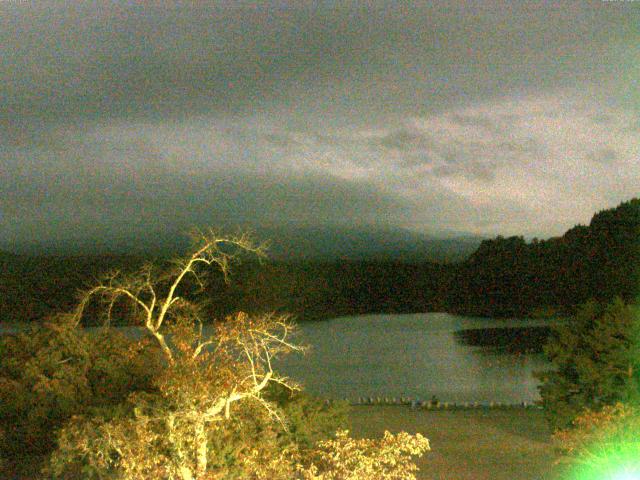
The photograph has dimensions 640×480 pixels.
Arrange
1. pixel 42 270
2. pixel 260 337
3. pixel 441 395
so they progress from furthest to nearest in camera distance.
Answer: pixel 42 270 → pixel 441 395 → pixel 260 337

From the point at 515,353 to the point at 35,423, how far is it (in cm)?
2671

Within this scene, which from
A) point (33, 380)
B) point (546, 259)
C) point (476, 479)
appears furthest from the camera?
point (546, 259)

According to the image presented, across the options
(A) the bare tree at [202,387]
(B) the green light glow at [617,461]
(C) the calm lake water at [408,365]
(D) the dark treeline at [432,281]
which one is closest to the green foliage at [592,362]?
(B) the green light glow at [617,461]

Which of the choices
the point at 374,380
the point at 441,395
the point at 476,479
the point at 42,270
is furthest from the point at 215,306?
the point at 476,479

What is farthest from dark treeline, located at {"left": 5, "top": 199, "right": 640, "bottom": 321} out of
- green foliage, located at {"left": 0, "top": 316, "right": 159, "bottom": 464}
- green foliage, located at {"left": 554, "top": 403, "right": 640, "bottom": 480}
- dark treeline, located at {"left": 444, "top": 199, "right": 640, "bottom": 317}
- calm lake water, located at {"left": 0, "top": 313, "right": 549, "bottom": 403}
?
green foliage, located at {"left": 554, "top": 403, "right": 640, "bottom": 480}

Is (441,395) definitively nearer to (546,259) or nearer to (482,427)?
(482,427)

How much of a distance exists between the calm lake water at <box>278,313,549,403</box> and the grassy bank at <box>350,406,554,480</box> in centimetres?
527

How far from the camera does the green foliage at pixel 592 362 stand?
11828 mm

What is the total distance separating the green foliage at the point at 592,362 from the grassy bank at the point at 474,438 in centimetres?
92

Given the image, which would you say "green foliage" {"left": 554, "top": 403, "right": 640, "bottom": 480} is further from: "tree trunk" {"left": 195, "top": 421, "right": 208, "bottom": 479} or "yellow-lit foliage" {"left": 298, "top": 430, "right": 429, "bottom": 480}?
"tree trunk" {"left": 195, "top": 421, "right": 208, "bottom": 479}

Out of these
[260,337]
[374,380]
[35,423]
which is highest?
[260,337]

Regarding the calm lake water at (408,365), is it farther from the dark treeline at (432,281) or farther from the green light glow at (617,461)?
the green light glow at (617,461)

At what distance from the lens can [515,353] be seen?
3400cm

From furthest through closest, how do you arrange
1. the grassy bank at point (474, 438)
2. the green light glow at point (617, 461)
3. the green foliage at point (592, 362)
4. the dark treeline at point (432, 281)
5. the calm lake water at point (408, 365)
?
the dark treeline at point (432, 281), the calm lake water at point (408, 365), the green foliage at point (592, 362), the grassy bank at point (474, 438), the green light glow at point (617, 461)
